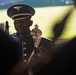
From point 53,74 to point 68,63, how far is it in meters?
0.03

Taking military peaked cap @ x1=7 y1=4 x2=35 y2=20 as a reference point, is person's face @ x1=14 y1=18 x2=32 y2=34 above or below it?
below

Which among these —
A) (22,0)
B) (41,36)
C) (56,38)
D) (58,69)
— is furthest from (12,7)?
(56,38)

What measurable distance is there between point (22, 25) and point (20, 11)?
114 millimetres

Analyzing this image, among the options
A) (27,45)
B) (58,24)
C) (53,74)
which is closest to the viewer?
(58,24)

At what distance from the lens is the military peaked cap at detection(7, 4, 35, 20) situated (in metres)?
1.23

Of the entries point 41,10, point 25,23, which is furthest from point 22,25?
point 41,10

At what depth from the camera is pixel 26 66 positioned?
0.32 metres

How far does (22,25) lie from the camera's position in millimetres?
1197

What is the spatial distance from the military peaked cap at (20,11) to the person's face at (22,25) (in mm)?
28

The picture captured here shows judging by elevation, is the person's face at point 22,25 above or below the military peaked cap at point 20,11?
below

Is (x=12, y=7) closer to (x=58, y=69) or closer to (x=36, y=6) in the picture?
(x=36, y=6)

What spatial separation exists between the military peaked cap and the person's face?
0.03 m

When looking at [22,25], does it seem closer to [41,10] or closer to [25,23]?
[25,23]

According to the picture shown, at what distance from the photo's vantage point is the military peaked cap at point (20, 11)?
1.23m
